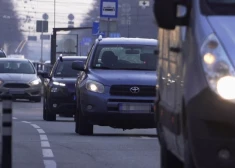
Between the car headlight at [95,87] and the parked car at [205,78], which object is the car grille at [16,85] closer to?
the car headlight at [95,87]

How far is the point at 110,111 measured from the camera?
1742cm

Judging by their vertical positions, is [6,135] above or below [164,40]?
below

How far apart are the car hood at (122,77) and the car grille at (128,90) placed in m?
0.07

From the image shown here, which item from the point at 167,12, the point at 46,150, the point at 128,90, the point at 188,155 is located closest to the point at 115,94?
the point at 128,90

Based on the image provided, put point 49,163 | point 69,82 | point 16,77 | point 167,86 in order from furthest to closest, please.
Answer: point 16,77 < point 69,82 < point 49,163 < point 167,86

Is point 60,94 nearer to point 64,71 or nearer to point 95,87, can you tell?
point 64,71

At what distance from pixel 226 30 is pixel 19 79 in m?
28.7

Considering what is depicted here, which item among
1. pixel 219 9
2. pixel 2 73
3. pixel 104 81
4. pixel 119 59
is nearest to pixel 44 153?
pixel 104 81

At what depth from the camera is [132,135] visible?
18.8 m

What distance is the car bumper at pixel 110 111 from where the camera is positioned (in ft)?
57.1

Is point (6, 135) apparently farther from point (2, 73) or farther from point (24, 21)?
point (24, 21)

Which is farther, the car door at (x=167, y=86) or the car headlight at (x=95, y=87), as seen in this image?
the car headlight at (x=95, y=87)

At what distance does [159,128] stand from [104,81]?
6.54m

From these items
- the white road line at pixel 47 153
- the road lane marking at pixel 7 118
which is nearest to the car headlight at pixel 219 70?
the road lane marking at pixel 7 118
